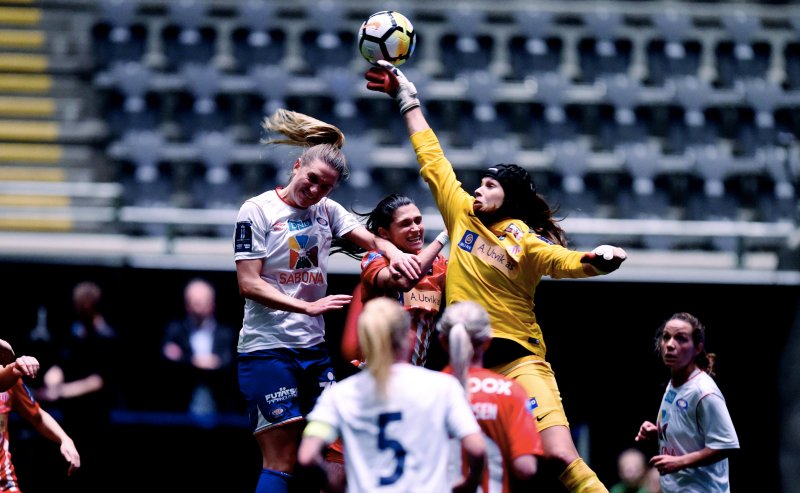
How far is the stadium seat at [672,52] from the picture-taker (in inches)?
520

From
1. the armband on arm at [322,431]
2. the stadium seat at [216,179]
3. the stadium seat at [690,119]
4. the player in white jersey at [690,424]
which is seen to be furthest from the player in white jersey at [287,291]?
the stadium seat at [690,119]

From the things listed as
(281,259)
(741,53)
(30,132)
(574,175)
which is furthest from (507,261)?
(741,53)

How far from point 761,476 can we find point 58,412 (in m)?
5.86

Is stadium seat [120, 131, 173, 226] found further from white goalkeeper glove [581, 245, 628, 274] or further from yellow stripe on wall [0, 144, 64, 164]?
white goalkeeper glove [581, 245, 628, 274]

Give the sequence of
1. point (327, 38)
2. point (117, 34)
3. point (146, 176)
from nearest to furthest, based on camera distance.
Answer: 1. point (146, 176)
2. point (117, 34)
3. point (327, 38)

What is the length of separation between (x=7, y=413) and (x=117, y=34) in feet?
26.4

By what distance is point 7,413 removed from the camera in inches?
228

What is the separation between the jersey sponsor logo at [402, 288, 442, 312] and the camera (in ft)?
18.2

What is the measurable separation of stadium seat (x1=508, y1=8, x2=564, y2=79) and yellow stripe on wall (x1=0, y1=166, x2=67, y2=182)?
531cm

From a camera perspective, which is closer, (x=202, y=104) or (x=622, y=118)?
(x=202, y=104)

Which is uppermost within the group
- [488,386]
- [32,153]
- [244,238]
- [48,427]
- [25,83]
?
[25,83]

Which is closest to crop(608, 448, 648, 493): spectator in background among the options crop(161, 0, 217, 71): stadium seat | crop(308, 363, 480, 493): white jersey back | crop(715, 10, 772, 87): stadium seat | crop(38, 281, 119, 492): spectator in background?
crop(38, 281, 119, 492): spectator in background

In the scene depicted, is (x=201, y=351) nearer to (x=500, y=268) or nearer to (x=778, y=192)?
(x=500, y=268)

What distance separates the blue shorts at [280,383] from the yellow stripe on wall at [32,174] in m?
7.50
